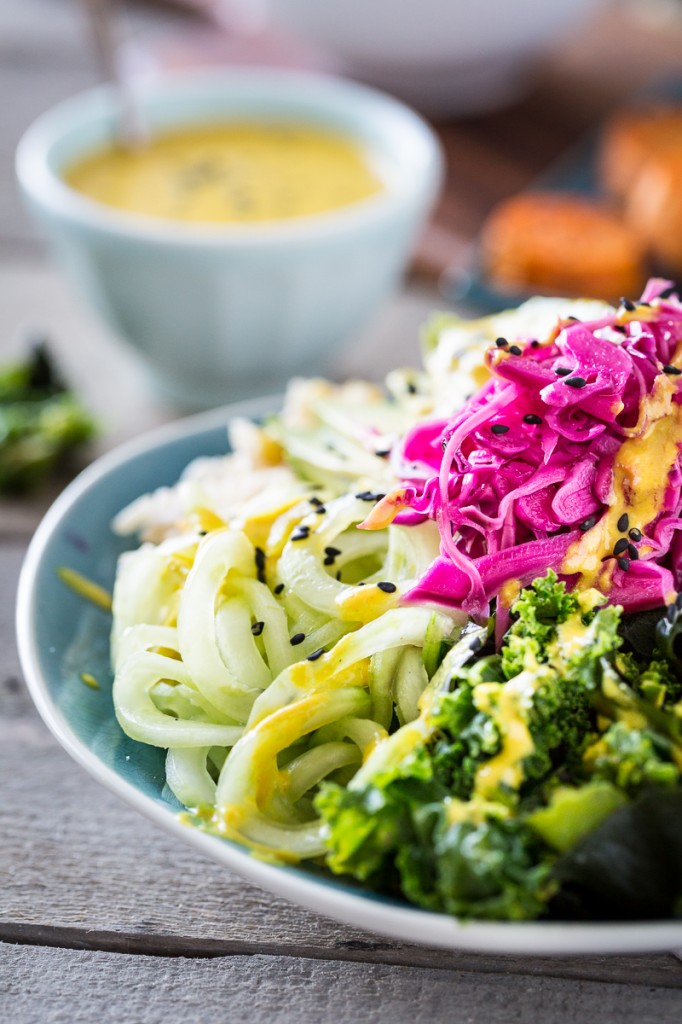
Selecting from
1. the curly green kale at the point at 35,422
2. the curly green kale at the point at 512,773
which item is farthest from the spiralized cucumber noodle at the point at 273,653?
the curly green kale at the point at 35,422

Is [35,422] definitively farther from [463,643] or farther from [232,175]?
[463,643]

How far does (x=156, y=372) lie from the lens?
3809mm

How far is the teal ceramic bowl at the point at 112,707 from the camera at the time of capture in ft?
4.94

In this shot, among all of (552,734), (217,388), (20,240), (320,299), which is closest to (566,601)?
(552,734)

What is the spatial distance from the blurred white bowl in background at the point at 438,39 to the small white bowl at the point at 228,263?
1.20 m

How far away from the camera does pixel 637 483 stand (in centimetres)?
200

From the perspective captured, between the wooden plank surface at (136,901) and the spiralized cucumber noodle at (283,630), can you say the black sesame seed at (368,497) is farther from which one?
the wooden plank surface at (136,901)

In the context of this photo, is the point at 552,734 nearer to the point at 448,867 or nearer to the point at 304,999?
the point at 448,867

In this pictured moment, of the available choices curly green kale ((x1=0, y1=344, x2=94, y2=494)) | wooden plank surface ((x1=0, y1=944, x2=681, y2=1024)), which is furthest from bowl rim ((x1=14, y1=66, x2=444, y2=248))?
wooden plank surface ((x1=0, y1=944, x2=681, y2=1024))

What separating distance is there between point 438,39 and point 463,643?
4096 mm

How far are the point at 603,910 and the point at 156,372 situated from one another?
2.64 metres

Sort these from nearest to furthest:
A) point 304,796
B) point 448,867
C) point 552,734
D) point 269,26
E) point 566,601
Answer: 1. point 448,867
2. point 552,734
3. point 566,601
4. point 304,796
5. point 269,26

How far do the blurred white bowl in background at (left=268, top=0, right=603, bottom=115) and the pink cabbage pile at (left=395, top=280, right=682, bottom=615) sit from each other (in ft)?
11.5

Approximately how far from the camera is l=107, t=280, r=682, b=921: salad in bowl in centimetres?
159
